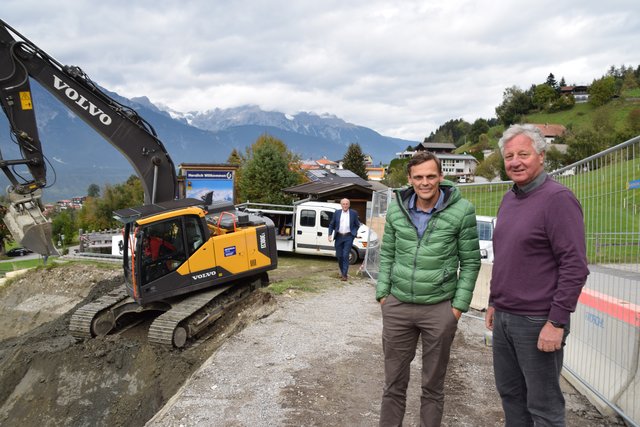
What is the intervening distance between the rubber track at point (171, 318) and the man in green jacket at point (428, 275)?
5239 mm

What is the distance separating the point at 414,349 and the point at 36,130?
834 centimetres

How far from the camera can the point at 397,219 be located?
364cm

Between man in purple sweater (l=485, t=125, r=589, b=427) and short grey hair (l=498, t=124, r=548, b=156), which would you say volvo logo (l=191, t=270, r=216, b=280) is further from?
short grey hair (l=498, t=124, r=548, b=156)

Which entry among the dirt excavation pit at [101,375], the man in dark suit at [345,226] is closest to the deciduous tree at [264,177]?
the man in dark suit at [345,226]

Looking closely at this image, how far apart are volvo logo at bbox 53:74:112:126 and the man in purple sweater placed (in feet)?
27.8

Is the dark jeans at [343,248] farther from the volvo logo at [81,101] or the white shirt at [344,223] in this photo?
the volvo logo at [81,101]

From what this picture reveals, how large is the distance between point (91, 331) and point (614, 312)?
326 inches

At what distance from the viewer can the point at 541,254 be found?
2861 mm

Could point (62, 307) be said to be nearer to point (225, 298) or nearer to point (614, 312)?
point (225, 298)

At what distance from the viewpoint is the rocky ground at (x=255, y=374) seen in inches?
189

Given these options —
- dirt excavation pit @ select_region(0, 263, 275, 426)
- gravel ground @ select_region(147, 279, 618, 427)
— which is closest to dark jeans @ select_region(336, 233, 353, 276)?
dirt excavation pit @ select_region(0, 263, 275, 426)

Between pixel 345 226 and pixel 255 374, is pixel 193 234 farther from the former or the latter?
pixel 345 226

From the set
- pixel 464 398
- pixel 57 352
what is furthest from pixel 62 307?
pixel 464 398

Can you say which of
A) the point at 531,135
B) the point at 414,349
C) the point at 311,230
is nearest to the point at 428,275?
the point at 414,349
